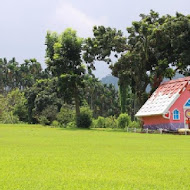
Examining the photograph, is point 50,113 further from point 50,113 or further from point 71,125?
point 71,125

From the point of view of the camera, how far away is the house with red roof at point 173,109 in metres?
36.0

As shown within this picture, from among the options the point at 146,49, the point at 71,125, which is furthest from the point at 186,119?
the point at 71,125

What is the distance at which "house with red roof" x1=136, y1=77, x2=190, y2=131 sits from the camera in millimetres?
35969

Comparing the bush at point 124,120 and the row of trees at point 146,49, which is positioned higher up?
the row of trees at point 146,49

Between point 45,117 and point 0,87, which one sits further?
point 0,87

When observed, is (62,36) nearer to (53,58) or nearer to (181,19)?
(53,58)

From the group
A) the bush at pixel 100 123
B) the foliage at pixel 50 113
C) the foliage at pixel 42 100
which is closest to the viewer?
the bush at pixel 100 123

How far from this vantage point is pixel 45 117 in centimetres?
5216

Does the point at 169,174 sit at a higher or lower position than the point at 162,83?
lower

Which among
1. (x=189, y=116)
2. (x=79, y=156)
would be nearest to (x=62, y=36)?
(x=189, y=116)

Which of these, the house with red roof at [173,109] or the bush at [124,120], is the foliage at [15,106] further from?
the house with red roof at [173,109]

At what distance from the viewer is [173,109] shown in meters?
Result: 36.1

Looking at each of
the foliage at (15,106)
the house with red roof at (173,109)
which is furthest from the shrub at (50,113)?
the house with red roof at (173,109)

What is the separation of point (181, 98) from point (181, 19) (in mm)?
7815
